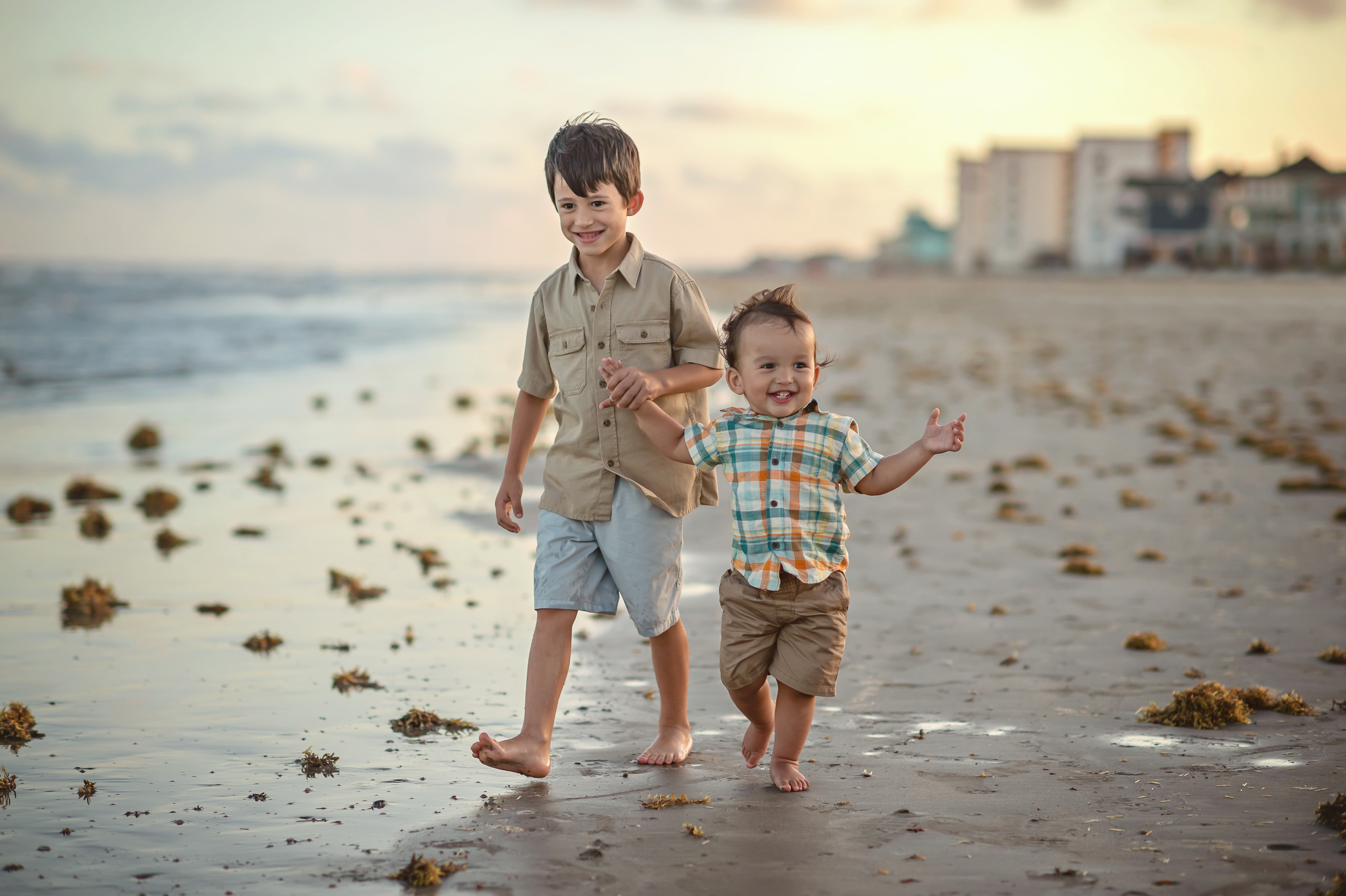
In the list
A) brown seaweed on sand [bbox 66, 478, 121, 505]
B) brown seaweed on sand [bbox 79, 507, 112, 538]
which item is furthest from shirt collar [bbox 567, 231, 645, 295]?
brown seaweed on sand [bbox 66, 478, 121, 505]

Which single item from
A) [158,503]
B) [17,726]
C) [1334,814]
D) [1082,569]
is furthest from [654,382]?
[158,503]

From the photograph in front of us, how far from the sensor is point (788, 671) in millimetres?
3254

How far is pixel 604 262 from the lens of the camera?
3543 mm

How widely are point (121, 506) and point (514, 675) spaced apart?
15.2ft

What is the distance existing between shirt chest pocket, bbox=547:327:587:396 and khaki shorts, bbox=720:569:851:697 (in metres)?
0.77

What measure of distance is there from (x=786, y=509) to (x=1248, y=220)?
76314mm

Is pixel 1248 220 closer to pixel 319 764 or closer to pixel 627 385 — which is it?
pixel 627 385

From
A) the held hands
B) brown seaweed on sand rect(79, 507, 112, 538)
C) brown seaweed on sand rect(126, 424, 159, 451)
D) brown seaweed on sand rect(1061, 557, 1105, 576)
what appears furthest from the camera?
brown seaweed on sand rect(126, 424, 159, 451)

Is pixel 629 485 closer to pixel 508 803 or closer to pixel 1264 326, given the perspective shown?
pixel 508 803

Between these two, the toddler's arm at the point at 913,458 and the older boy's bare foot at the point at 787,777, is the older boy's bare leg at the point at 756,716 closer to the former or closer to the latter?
the older boy's bare foot at the point at 787,777

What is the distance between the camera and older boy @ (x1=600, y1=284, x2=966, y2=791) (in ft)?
10.6

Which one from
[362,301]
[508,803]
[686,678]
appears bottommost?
[508,803]

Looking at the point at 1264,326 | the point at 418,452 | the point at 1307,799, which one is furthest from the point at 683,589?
the point at 1264,326

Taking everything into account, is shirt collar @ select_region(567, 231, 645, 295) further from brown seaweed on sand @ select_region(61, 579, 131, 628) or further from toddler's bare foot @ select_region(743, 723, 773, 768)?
brown seaweed on sand @ select_region(61, 579, 131, 628)
